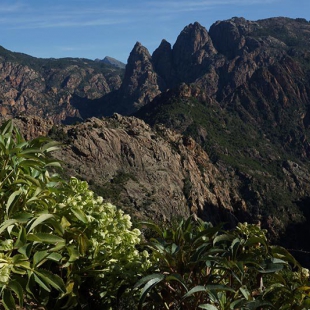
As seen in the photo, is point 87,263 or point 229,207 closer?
point 87,263

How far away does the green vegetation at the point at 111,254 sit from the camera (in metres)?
3.38

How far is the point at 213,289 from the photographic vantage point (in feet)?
10.2

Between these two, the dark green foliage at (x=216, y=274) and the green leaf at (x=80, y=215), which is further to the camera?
the green leaf at (x=80, y=215)

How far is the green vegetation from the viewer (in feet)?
11.1

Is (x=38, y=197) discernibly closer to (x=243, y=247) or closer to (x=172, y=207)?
(x=243, y=247)

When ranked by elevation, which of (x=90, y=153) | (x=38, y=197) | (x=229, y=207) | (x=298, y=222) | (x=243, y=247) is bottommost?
(x=298, y=222)

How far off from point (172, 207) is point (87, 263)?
75.1 m

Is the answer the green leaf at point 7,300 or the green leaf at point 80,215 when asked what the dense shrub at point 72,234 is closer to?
the green leaf at point 80,215

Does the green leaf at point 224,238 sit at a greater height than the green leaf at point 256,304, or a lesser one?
greater

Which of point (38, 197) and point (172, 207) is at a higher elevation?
point (38, 197)

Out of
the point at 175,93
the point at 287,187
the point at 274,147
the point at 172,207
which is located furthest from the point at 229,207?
the point at 274,147

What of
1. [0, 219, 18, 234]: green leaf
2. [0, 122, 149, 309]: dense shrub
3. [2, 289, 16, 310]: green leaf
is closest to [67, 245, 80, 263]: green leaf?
[0, 122, 149, 309]: dense shrub

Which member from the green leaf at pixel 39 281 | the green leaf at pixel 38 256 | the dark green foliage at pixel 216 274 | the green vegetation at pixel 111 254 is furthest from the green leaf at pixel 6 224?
the dark green foliage at pixel 216 274

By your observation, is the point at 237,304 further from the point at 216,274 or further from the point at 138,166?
the point at 138,166
